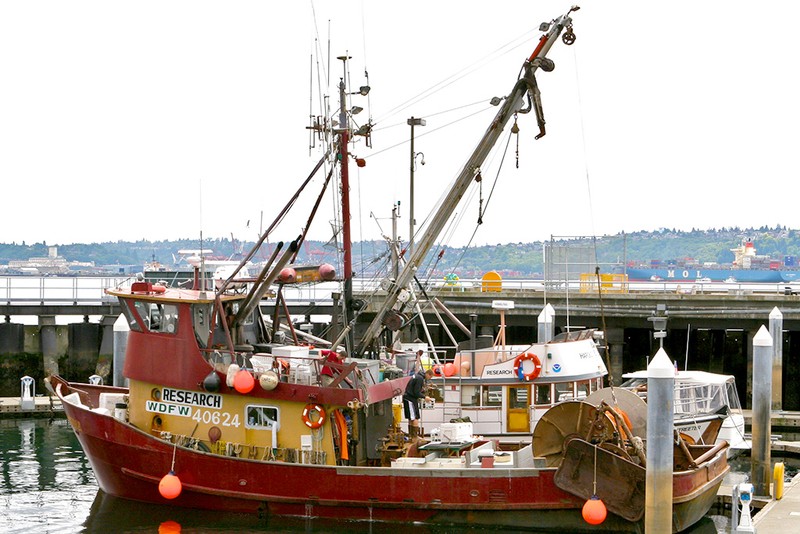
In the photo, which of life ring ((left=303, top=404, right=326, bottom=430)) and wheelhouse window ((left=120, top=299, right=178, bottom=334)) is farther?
wheelhouse window ((left=120, top=299, right=178, bottom=334))

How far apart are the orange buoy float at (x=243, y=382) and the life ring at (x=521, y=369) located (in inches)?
189

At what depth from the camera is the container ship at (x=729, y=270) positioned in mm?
76938

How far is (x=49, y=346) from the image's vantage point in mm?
30547

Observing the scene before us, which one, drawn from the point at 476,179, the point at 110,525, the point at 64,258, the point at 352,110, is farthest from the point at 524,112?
the point at 64,258

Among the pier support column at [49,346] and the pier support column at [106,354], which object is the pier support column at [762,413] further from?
the pier support column at [49,346]

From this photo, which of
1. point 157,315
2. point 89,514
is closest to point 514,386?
point 157,315

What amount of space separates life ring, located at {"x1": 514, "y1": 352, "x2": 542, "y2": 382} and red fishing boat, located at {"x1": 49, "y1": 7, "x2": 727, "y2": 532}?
81mm

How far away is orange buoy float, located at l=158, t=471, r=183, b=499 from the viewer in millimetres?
17188

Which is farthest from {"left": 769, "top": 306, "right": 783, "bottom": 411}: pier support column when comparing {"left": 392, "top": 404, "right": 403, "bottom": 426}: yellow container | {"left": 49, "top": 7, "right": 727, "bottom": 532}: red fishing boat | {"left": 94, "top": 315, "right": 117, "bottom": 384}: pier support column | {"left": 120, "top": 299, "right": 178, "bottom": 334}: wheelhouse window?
{"left": 94, "top": 315, "right": 117, "bottom": 384}: pier support column

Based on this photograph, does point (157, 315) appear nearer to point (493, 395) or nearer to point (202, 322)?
point (202, 322)

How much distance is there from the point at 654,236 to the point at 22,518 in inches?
3603

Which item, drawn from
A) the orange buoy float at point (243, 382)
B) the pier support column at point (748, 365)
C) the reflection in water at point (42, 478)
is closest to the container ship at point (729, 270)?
the pier support column at point (748, 365)

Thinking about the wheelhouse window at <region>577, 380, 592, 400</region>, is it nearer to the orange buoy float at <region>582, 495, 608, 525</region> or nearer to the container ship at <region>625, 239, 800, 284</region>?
the orange buoy float at <region>582, 495, 608, 525</region>

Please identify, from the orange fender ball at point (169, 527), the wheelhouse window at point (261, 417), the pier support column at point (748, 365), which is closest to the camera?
the orange fender ball at point (169, 527)
